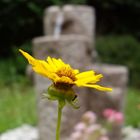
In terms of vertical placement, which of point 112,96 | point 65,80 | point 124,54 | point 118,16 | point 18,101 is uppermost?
point 118,16

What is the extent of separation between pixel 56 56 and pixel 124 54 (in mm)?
5705

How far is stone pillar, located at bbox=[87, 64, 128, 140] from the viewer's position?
201 inches

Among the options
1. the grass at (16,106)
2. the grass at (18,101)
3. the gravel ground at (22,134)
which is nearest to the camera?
the gravel ground at (22,134)

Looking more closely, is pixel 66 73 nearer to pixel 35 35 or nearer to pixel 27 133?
pixel 27 133

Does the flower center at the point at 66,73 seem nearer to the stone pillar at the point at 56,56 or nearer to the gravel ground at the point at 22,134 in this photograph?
the stone pillar at the point at 56,56

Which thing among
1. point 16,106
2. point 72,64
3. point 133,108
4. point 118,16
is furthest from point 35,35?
point 72,64

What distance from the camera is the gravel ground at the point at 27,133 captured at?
213 inches

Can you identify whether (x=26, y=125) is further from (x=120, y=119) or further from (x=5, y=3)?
(x=5, y=3)

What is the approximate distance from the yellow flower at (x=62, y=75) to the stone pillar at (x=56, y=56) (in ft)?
12.0

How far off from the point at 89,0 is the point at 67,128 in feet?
25.9

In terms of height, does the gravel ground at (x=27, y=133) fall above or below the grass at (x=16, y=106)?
below

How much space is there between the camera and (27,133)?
18.4 feet

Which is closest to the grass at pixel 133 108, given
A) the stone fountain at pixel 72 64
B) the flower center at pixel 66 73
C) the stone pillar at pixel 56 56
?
the stone fountain at pixel 72 64

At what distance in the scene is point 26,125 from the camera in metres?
6.07
